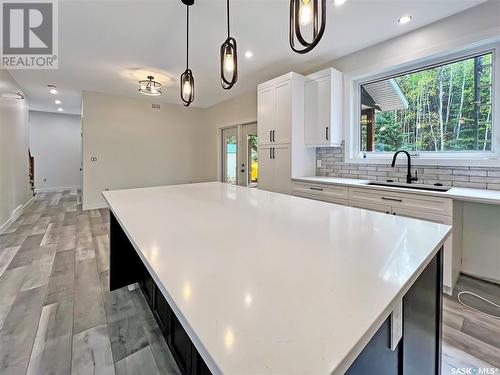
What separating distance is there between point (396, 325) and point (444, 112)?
9.33 ft

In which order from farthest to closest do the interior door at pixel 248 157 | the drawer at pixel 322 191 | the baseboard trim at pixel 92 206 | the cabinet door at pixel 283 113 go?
the interior door at pixel 248 157 < the baseboard trim at pixel 92 206 < the cabinet door at pixel 283 113 < the drawer at pixel 322 191

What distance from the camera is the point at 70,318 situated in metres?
1.79

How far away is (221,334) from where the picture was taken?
462mm

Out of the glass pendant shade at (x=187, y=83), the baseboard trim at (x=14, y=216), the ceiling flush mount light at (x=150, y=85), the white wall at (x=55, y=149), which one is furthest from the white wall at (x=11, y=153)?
the glass pendant shade at (x=187, y=83)

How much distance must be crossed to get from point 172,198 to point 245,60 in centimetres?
267

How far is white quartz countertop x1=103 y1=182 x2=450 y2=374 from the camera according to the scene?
432 millimetres

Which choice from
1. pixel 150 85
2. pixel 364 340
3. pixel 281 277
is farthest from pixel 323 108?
pixel 364 340

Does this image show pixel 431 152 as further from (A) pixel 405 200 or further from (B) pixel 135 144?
(B) pixel 135 144

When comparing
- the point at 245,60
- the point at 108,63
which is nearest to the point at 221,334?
the point at 245,60

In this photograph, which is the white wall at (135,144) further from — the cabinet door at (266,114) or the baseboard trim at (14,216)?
the cabinet door at (266,114)

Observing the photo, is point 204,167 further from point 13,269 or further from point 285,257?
point 285,257

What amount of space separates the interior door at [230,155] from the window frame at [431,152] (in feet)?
9.83

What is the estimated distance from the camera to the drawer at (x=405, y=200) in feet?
6.91

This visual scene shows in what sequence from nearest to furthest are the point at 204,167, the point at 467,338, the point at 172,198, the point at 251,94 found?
the point at 467,338, the point at 172,198, the point at 251,94, the point at 204,167
